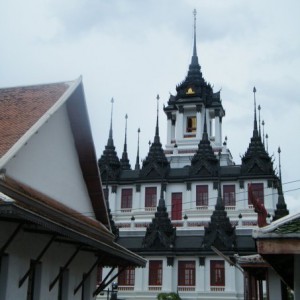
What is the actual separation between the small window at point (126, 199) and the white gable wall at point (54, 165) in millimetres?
31500

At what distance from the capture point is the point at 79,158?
18.2 m

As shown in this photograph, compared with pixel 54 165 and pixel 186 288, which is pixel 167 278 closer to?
pixel 186 288

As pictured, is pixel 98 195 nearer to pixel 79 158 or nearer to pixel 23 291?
pixel 79 158

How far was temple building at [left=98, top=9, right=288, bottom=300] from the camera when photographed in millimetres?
44031

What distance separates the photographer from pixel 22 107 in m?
15.4

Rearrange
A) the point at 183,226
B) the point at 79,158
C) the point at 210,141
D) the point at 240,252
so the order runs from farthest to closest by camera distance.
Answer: the point at 210,141 → the point at 183,226 → the point at 240,252 → the point at 79,158

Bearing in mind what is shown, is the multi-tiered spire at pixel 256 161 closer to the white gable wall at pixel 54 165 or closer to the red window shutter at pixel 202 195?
the red window shutter at pixel 202 195

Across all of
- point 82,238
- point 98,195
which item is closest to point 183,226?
point 98,195

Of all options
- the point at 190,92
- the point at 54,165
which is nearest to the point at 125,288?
the point at 190,92

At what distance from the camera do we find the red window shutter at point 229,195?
4804 cm

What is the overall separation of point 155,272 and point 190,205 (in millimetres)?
6758

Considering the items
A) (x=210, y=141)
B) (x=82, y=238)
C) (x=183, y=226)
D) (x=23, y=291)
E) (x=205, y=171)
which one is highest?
(x=210, y=141)

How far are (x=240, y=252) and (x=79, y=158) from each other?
2748 centimetres

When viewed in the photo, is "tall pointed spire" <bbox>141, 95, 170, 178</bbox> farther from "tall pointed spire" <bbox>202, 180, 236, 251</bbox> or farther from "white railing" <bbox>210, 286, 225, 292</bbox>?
"white railing" <bbox>210, 286, 225, 292</bbox>
